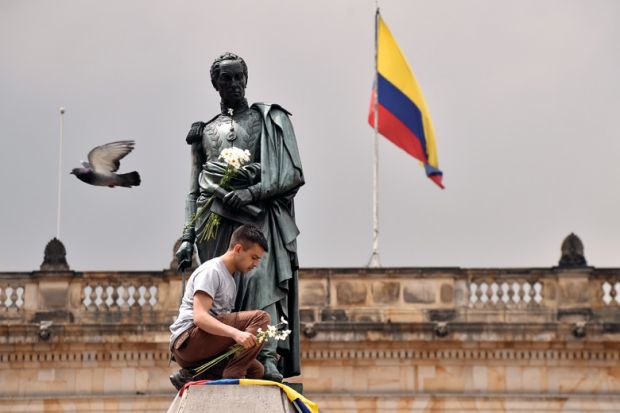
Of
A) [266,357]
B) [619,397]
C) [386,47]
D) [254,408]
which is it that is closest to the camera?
[254,408]

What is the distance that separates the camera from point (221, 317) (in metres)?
16.3

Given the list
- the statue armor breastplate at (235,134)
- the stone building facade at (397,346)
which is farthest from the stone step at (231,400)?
the stone building facade at (397,346)

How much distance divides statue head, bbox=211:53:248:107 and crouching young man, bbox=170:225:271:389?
5.56ft

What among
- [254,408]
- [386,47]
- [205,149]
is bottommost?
[254,408]

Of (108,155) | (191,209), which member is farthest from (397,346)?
(191,209)

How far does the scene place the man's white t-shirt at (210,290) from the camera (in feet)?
53.5

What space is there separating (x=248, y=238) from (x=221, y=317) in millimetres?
529

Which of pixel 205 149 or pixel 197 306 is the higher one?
pixel 205 149

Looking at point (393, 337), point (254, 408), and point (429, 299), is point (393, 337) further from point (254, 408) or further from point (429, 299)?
point (254, 408)

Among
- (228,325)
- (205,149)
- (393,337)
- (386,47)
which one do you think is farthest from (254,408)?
(386,47)

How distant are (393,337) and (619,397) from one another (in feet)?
12.6

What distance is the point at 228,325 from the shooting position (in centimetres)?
1620

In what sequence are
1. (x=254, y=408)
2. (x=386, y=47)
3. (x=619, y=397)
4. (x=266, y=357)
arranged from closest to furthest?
(x=254, y=408) → (x=266, y=357) → (x=619, y=397) → (x=386, y=47)

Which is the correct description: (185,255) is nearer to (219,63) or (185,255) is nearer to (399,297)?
(219,63)
